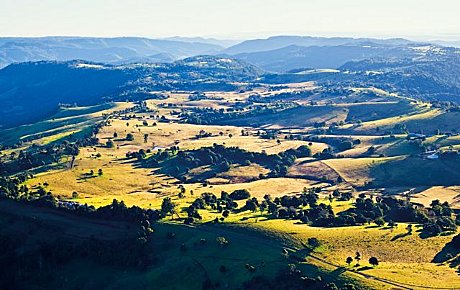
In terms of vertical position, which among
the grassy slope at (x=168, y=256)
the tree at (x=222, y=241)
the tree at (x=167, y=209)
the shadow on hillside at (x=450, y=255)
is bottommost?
the grassy slope at (x=168, y=256)

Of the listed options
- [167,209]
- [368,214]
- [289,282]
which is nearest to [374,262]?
[289,282]

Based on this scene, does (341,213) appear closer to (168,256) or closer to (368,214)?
(368,214)

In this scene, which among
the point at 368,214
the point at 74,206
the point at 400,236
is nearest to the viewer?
the point at 400,236

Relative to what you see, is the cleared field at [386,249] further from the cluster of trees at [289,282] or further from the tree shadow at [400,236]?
the cluster of trees at [289,282]

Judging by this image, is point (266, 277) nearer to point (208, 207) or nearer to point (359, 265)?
point (359, 265)

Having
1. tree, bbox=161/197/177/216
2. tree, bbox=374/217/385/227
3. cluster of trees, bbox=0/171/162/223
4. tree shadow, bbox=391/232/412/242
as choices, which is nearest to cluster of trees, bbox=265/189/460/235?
tree, bbox=374/217/385/227

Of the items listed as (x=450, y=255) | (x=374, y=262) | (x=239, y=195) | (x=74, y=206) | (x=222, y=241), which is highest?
(x=450, y=255)

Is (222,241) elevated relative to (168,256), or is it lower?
elevated

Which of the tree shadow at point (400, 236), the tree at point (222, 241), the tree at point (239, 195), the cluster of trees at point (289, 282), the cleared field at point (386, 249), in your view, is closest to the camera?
the cleared field at point (386, 249)

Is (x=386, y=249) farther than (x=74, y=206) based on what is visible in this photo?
No

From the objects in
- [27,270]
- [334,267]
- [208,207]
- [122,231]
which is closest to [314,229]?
[334,267]

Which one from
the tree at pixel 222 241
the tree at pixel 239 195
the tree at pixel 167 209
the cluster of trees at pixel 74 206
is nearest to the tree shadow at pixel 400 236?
the tree at pixel 222 241

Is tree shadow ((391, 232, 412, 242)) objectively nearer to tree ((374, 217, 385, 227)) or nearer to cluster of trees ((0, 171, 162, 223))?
tree ((374, 217, 385, 227))
